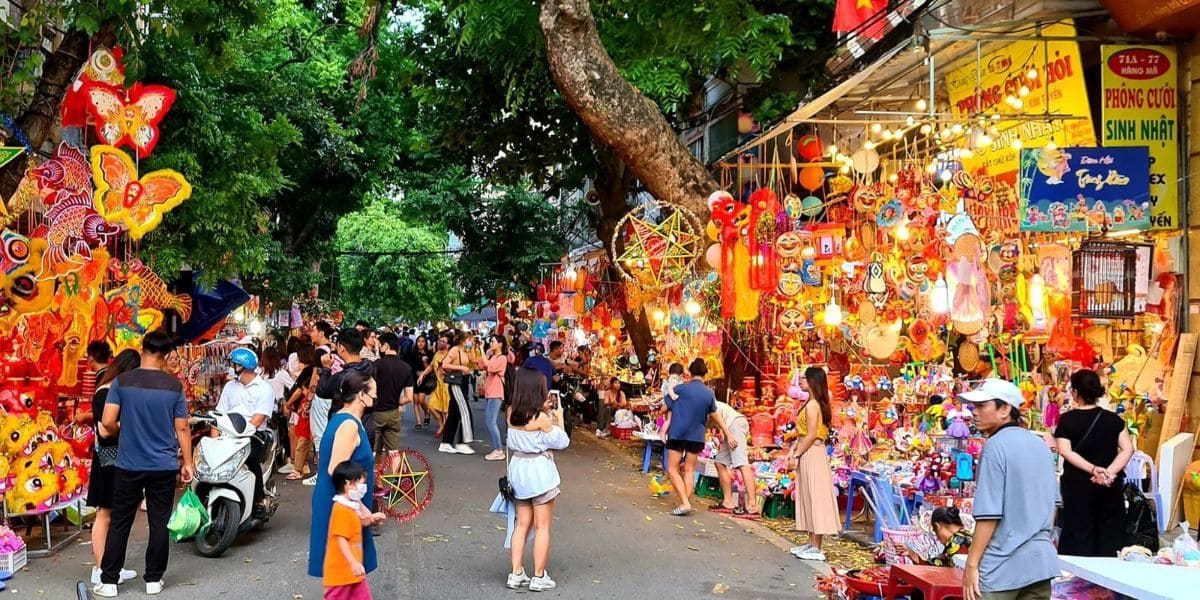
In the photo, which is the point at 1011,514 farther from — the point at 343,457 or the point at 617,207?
the point at 617,207

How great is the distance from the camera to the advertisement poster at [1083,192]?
9070mm

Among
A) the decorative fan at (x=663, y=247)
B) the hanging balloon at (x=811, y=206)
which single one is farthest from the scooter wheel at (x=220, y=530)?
the hanging balloon at (x=811, y=206)

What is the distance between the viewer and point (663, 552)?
8.70m

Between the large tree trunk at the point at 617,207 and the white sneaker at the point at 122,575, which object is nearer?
the white sneaker at the point at 122,575

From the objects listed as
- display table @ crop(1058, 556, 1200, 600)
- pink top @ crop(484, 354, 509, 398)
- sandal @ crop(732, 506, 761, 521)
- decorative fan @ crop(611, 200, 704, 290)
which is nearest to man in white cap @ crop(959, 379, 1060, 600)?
display table @ crop(1058, 556, 1200, 600)

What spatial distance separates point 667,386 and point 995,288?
4.34 m

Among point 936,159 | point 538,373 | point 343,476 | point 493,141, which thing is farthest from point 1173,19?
point 493,141

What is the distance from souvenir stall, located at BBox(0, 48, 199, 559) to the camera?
848 cm

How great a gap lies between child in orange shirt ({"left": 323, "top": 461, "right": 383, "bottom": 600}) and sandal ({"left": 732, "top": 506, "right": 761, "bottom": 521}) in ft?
19.2

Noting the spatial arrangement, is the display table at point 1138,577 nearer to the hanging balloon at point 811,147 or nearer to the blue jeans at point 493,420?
the hanging balloon at point 811,147

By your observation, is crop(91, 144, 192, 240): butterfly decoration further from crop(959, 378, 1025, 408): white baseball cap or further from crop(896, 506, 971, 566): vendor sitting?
crop(959, 378, 1025, 408): white baseball cap

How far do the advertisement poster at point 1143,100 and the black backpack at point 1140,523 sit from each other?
3748mm

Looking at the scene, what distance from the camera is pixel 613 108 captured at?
1220cm

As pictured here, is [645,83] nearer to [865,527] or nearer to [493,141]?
[493,141]
